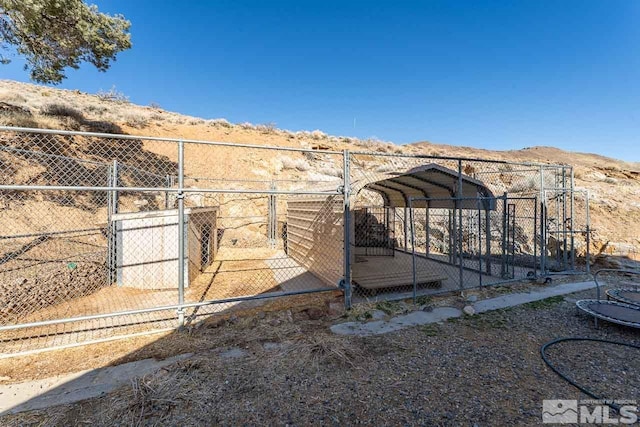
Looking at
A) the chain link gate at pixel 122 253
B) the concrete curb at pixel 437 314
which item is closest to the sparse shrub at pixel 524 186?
the concrete curb at pixel 437 314

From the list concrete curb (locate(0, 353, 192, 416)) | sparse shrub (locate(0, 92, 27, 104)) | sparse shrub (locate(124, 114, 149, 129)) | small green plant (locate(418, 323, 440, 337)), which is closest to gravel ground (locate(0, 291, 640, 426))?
small green plant (locate(418, 323, 440, 337))

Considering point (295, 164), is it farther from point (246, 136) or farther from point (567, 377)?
point (567, 377)

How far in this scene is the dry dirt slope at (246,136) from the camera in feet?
39.8

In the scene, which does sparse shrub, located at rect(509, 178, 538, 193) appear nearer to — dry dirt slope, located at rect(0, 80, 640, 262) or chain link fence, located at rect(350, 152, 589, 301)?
chain link fence, located at rect(350, 152, 589, 301)

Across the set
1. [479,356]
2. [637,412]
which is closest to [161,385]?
[479,356]

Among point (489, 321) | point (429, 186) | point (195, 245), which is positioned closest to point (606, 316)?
point (489, 321)

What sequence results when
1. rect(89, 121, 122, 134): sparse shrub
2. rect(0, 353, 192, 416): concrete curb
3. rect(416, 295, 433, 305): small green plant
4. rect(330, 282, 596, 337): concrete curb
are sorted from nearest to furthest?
1. rect(0, 353, 192, 416): concrete curb
2. rect(330, 282, 596, 337): concrete curb
3. rect(416, 295, 433, 305): small green plant
4. rect(89, 121, 122, 134): sparse shrub

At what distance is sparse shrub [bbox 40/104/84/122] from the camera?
1461 cm

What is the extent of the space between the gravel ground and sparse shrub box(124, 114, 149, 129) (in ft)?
60.3

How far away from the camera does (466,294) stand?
21.1ft

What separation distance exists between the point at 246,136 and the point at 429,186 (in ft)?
55.2

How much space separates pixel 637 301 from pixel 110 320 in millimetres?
9138

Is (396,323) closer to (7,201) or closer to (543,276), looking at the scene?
(543,276)

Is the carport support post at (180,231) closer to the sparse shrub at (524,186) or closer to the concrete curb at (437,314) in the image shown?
the concrete curb at (437,314)
